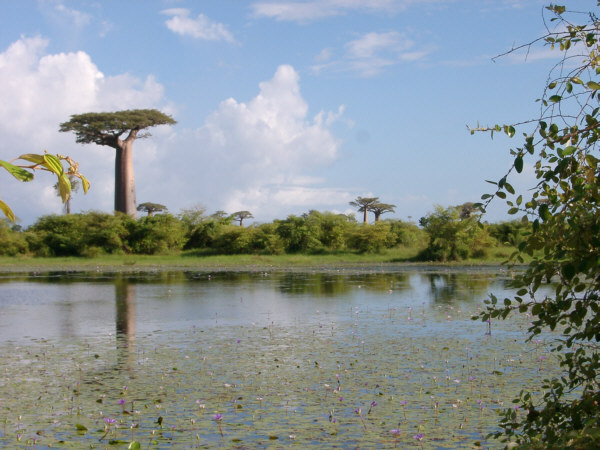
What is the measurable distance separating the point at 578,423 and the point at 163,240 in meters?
38.6

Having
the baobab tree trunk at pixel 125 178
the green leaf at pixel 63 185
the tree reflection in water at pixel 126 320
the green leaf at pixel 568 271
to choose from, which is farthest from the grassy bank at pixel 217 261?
the green leaf at pixel 63 185

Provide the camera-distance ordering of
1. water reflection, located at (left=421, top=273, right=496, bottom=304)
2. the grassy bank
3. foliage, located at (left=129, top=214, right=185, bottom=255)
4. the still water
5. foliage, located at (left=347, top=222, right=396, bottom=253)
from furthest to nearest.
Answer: foliage, located at (left=129, top=214, right=185, bottom=255)
foliage, located at (left=347, top=222, right=396, bottom=253)
the grassy bank
water reflection, located at (left=421, top=273, right=496, bottom=304)
the still water

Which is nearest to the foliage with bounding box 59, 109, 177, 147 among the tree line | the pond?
the tree line

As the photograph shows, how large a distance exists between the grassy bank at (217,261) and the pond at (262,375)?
19.1 metres

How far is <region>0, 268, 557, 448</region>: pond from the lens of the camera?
483 centimetres

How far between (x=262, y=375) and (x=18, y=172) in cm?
589

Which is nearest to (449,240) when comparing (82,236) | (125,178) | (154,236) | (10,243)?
(154,236)

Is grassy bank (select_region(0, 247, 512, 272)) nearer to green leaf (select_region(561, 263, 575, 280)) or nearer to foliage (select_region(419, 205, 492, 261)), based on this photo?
foliage (select_region(419, 205, 492, 261))

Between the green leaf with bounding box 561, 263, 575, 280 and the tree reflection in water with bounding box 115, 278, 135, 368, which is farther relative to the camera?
the tree reflection in water with bounding box 115, 278, 135, 368

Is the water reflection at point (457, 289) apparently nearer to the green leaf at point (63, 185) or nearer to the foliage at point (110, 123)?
the green leaf at point (63, 185)

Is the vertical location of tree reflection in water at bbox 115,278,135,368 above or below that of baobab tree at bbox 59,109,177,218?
below

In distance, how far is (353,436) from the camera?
4.70m

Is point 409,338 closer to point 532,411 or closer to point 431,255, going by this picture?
point 532,411

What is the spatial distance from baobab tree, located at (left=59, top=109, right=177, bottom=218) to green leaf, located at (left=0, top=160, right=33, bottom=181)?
44668mm
